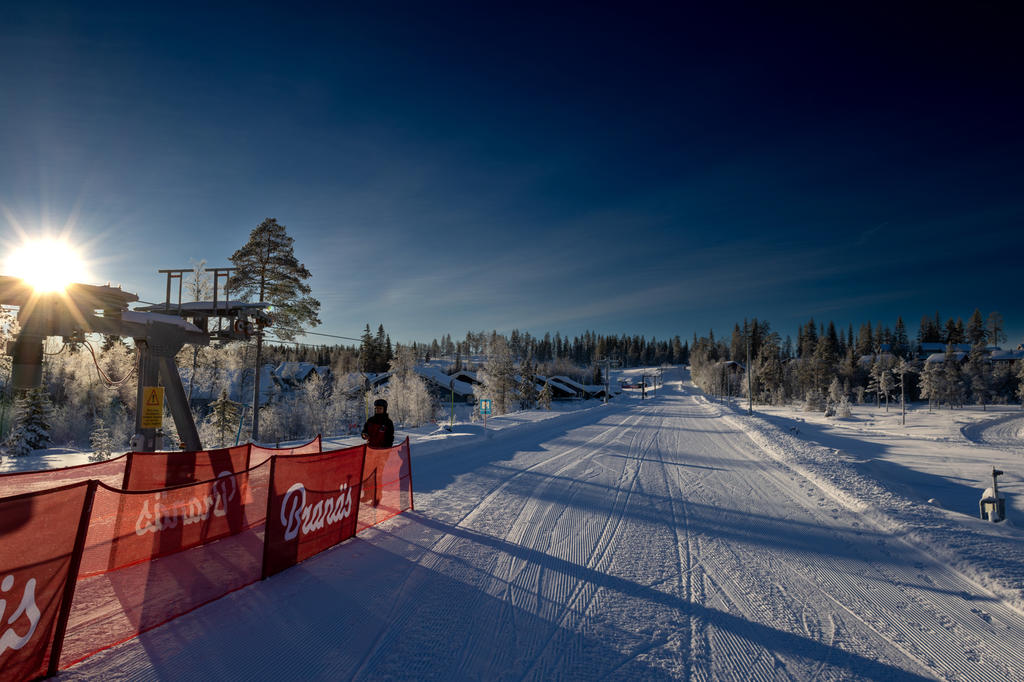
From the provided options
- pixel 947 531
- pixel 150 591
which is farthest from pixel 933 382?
pixel 150 591

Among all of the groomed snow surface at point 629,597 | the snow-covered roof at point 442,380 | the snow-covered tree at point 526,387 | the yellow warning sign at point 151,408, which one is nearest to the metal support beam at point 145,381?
the yellow warning sign at point 151,408

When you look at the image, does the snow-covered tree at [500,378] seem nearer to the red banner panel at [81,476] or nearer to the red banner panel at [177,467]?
the red banner panel at [177,467]

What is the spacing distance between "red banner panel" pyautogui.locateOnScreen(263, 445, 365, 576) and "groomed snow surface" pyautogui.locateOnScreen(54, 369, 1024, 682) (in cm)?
25

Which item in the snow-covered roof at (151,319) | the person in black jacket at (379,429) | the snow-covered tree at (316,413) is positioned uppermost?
the snow-covered roof at (151,319)

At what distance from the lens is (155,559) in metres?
5.20

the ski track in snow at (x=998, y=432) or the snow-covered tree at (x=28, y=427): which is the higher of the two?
the snow-covered tree at (x=28, y=427)

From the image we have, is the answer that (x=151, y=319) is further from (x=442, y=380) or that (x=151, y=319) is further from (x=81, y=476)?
(x=442, y=380)

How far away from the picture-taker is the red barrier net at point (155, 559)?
3.88 meters

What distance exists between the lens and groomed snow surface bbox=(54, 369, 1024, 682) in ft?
10.9

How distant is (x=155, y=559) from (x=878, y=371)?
92.8 meters

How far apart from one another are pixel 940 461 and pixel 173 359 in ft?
105

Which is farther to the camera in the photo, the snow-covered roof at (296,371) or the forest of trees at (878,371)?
the forest of trees at (878,371)

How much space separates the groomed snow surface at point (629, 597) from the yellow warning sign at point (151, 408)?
5.37 metres

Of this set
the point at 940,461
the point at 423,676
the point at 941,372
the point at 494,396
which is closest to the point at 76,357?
the point at 494,396
